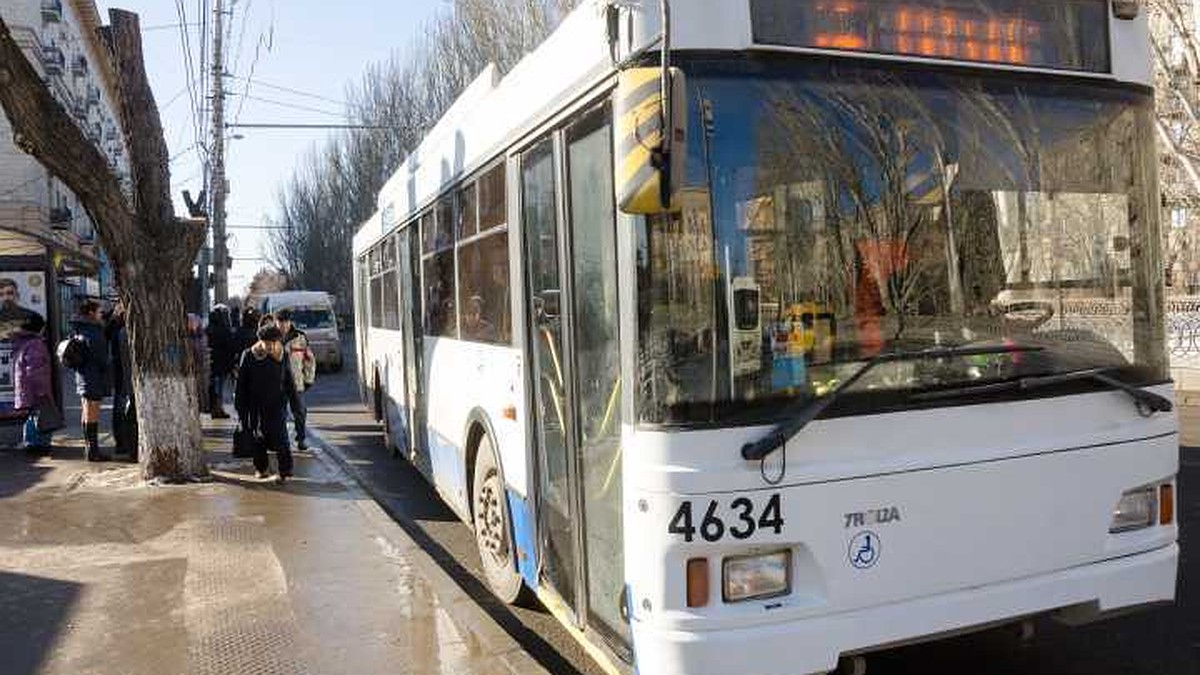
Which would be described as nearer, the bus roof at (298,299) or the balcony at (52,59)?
the bus roof at (298,299)

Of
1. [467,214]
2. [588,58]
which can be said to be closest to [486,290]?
[467,214]

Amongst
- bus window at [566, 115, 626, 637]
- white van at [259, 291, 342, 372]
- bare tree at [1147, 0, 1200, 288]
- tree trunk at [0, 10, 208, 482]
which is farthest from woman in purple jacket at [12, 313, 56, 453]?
white van at [259, 291, 342, 372]

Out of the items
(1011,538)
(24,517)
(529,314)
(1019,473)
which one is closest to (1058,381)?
(1019,473)

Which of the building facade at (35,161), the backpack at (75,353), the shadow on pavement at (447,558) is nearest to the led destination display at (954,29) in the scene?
the shadow on pavement at (447,558)

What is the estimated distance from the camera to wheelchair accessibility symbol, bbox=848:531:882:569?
3.49m

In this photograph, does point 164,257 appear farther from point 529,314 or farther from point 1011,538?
point 1011,538

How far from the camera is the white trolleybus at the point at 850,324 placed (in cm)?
339

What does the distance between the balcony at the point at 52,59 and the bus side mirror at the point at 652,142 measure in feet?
146

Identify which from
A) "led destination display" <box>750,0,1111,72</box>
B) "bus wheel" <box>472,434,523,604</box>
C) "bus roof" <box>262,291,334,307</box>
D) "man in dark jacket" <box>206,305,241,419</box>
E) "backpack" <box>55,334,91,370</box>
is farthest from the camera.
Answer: "bus roof" <box>262,291,334,307</box>

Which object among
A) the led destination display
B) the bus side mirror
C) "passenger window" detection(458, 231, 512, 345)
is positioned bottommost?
"passenger window" detection(458, 231, 512, 345)

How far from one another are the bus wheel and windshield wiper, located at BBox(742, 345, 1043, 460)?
2.37 metres

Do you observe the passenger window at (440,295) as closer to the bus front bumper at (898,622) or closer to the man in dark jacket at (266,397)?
the man in dark jacket at (266,397)

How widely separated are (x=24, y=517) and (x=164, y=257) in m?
2.57

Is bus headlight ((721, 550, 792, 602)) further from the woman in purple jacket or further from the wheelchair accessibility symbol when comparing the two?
the woman in purple jacket
